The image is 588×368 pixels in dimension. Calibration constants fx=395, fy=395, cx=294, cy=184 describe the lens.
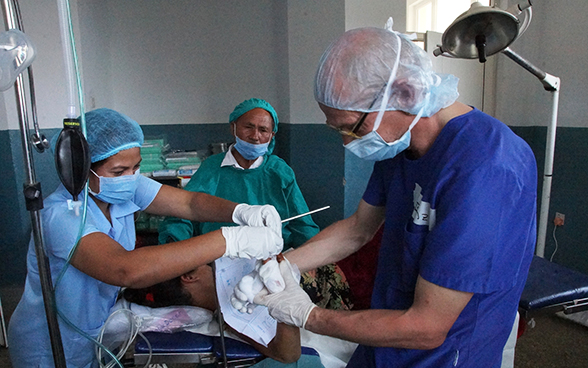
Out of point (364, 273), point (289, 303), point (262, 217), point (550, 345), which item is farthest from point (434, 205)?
point (550, 345)

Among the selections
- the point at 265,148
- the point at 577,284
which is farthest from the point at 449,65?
the point at 577,284

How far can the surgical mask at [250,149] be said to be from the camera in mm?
2170

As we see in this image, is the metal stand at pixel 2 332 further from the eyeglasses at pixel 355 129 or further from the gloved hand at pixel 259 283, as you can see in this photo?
the eyeglasses at pixel 355 129

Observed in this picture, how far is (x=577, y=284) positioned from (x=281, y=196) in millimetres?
1371

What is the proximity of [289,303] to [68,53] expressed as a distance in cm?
72

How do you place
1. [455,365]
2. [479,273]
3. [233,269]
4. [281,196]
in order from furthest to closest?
[281,196] → [233,269] → [455,365] → [479,273]

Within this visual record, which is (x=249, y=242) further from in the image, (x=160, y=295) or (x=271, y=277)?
(x=160, y=295)

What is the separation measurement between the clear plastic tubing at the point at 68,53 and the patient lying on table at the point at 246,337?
0.74 metres

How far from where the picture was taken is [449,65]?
3359 mm

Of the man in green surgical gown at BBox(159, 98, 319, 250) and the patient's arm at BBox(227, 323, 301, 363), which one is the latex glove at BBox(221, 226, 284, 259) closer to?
the patient's arm at BBox(227, 323, 301, 363)

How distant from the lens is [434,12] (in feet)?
12.9

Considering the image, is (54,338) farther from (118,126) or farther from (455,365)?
(455,365)

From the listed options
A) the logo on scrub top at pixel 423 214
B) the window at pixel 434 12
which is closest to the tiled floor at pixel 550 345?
the logo on scrub top at pixel 423 214

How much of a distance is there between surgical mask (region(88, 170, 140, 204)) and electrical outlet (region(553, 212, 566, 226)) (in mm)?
2822
